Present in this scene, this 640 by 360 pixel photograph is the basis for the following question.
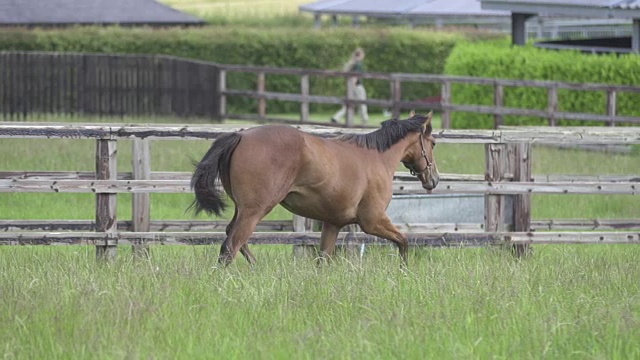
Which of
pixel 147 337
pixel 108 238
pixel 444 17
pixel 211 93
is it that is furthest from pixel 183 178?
pixel 444 17

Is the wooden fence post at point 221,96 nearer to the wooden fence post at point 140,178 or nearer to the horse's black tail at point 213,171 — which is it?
the wooden fence post at point 140,178

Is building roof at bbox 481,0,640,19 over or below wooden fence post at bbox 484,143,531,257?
over

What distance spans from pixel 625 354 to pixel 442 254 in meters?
4.66

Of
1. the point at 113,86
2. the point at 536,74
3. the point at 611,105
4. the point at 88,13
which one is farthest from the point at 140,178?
the point at 88,13

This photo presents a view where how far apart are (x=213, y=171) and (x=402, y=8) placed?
36817mm

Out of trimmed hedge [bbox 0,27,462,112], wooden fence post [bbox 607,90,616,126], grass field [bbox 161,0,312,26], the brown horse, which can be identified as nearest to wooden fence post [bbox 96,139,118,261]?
the brown horse

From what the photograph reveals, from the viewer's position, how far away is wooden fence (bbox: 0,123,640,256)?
10.8 m

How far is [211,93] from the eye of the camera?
29438mm

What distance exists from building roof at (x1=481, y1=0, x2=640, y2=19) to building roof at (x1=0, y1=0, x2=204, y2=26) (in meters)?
14.9

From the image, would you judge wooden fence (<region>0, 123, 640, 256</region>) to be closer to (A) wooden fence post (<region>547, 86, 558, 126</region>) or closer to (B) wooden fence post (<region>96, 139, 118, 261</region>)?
(B) wooden fence post (<region>96, 139, 118, 261</region>)

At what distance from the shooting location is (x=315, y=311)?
746 cm

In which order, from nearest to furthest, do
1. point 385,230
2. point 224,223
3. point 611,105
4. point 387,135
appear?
point 385,230, point 387,135, point 224,223, point 611,105

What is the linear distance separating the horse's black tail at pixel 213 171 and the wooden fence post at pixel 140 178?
5.19ft

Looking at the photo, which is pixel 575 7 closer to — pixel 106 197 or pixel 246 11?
pixel 106 197
